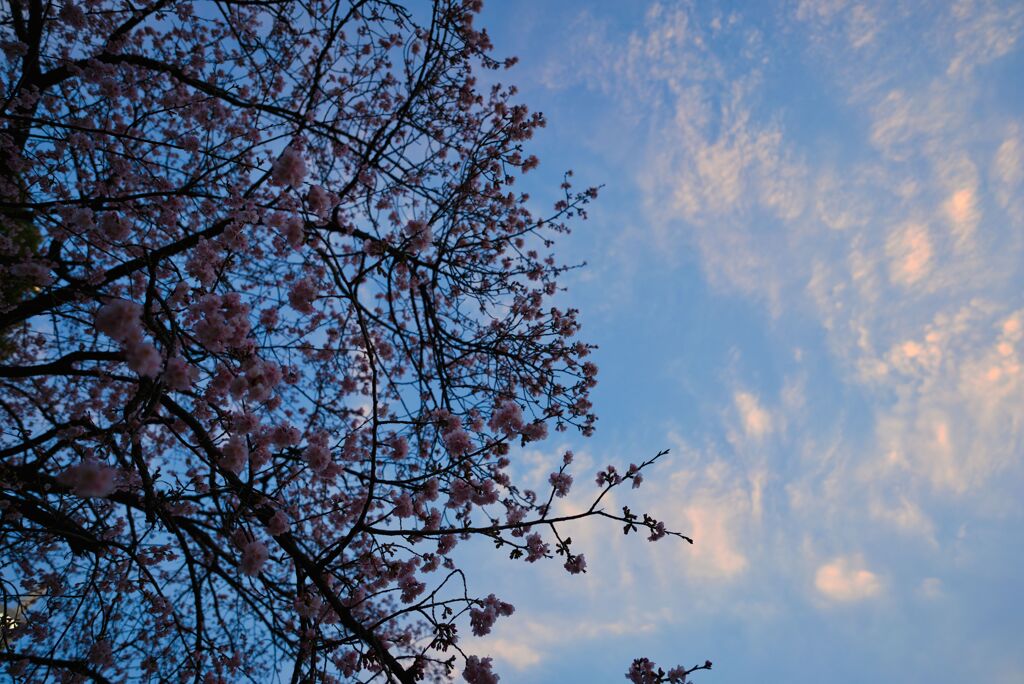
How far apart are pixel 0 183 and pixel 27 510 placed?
360 centimetres

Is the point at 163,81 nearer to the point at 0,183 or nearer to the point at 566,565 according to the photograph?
the point at 0,183

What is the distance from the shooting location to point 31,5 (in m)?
5.46

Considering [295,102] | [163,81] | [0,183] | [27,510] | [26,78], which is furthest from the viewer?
[295,102]

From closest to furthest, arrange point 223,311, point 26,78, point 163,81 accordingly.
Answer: point 223,311 → point 26,78 → point 163,81

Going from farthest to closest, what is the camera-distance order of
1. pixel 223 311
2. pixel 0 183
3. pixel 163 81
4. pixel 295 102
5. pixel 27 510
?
1. pixel 295 102
2. pixel 163 81
3. pixel 0 183
4. pixel 27 510
5. pixel 223 311

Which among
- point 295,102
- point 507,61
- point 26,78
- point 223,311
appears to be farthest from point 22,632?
point 507,61

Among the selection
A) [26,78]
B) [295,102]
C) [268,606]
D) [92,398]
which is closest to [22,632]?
[268,606]

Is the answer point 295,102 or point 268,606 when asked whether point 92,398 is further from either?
point 295,102

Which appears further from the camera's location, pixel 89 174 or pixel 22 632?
pixel 89 174

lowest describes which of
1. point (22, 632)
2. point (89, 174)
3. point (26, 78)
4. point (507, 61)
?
point (22, 632)

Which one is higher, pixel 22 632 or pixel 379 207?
pixel 379 207

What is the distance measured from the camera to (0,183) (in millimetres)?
5383

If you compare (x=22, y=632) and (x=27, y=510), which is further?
(x=22, y=632)

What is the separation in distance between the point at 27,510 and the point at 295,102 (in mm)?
6084
